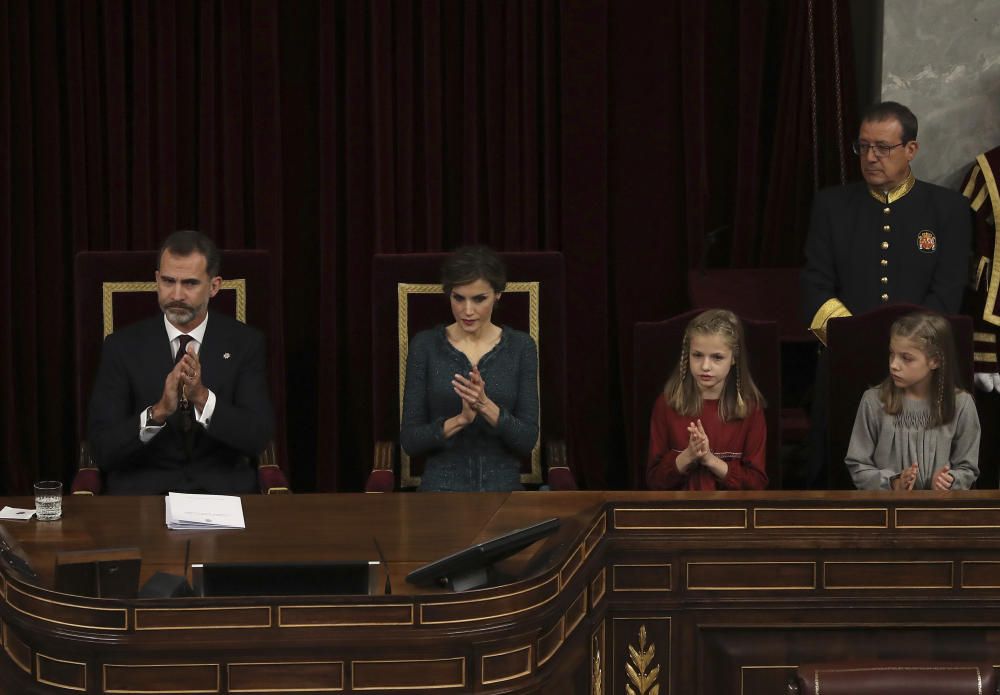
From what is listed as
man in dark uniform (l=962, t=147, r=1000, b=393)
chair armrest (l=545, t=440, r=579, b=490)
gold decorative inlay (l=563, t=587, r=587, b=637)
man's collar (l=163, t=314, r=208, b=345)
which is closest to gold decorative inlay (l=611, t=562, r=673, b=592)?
gold decorative inlay (l=563, t=587, r=587, b=637)

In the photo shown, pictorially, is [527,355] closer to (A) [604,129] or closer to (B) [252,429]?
(B) [252,429]

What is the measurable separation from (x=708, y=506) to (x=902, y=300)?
69.0 inches

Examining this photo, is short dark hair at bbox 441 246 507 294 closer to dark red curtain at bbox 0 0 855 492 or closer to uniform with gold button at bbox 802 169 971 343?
uniform with gold button at bbox 802 169 971 343

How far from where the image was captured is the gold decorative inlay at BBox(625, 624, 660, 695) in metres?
3.95

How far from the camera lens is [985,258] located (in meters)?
5.67

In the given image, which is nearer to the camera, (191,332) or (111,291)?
(191,332)

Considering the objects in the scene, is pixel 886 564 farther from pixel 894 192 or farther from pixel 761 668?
pixel 894 192

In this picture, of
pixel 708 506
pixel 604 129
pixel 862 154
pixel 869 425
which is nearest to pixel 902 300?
pixel 862 154

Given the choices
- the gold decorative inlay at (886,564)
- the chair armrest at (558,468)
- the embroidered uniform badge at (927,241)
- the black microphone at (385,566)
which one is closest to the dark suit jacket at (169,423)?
the chair armrest at (558,468)

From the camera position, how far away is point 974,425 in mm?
4551

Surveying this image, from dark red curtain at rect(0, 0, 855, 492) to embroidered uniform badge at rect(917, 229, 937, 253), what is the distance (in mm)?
694

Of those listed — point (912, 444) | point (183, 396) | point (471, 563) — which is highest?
point (183, 396)

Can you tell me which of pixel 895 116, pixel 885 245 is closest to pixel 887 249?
pixel 885 245

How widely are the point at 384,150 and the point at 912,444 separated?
2363 millimetres
